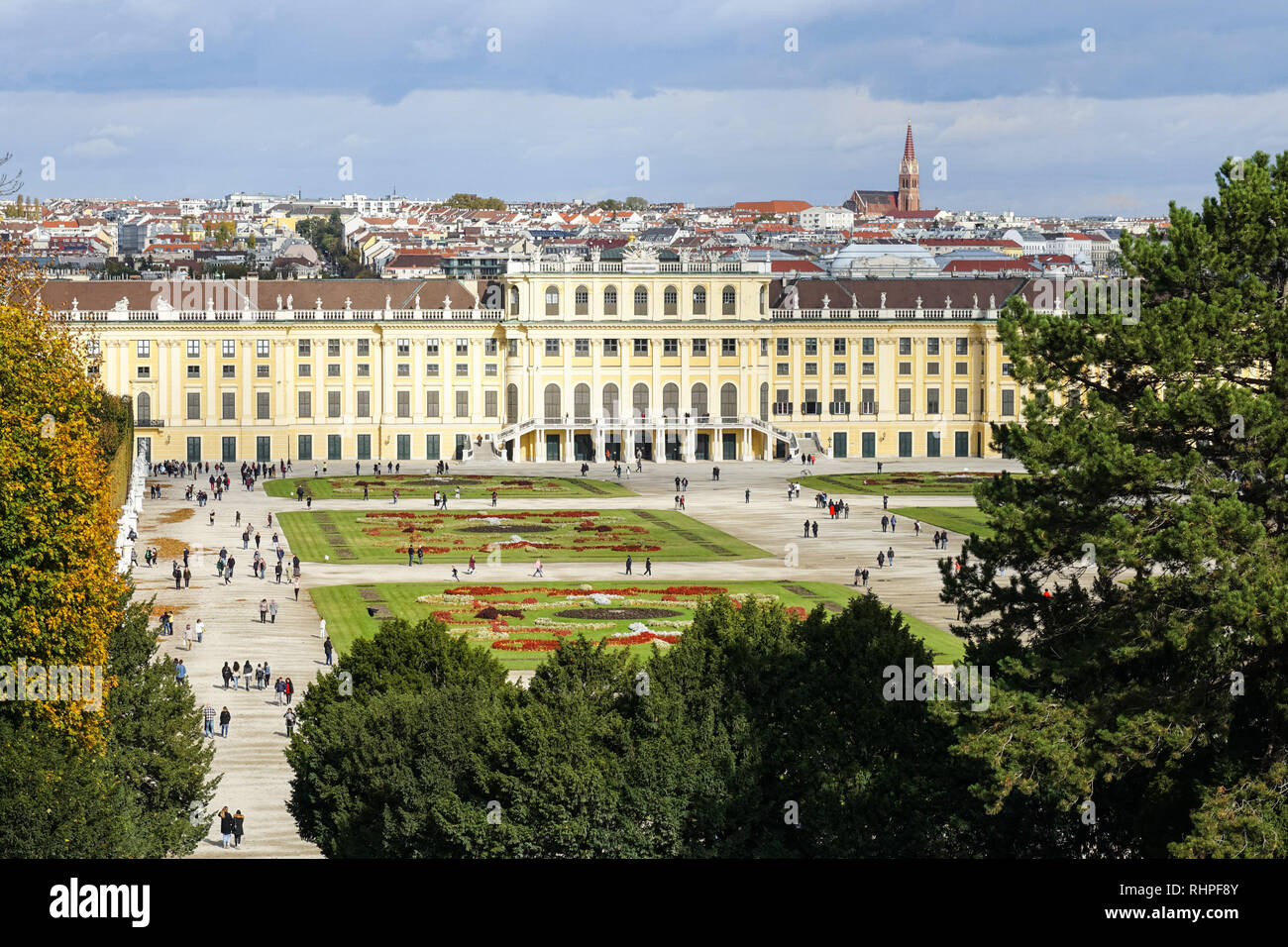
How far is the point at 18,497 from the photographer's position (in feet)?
120

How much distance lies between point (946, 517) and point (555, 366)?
52050 millimetres

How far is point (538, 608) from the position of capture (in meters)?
65.4

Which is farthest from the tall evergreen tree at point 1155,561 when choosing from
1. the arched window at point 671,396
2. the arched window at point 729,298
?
the arched window at point 729,298

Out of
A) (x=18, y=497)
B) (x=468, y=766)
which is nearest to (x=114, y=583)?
(x=18, y=497)

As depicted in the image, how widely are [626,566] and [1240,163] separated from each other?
152 ft

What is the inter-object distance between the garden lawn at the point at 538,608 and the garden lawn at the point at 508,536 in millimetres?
7453

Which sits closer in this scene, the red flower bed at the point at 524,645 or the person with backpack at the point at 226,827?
the person with backpack at the point at 226,827

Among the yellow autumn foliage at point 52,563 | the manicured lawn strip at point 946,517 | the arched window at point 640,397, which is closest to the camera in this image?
the yellow autumn foliage at point 52,563

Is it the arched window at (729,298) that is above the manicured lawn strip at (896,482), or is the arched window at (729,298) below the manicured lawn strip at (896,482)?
above

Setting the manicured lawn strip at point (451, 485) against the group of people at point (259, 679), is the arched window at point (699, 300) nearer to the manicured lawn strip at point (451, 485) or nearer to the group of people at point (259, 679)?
the manicured lawn strip at point (451, 485)

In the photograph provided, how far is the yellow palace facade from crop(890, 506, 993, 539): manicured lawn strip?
37.3 metres

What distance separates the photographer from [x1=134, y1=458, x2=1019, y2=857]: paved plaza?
4434cm

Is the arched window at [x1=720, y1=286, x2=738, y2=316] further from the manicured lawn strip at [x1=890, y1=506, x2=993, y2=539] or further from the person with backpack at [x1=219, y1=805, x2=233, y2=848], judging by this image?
the person with backpack at [x1=219, y1=805, x2=233, y2=848]

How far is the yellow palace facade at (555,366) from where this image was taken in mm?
137125
